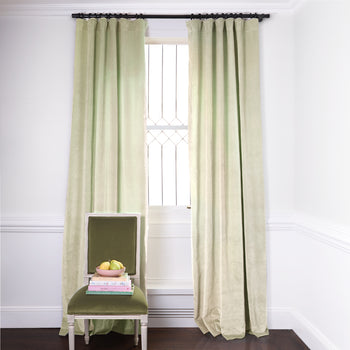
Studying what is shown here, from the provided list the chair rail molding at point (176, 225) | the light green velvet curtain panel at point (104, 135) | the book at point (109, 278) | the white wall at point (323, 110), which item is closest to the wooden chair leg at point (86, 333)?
the light green velvet curtain panel at point (104, 135)

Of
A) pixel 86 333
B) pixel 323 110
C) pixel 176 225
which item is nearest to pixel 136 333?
pixel 86 333

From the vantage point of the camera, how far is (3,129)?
2996 millimetres

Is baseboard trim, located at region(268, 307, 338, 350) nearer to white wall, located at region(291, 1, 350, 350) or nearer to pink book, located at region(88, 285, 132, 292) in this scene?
white wall, located at region(291, 1, 350, 350)

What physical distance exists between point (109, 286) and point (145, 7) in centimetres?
215

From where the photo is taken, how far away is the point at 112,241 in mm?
2695

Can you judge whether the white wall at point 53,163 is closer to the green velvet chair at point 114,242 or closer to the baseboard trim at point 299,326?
the baseboard trim at point 299,326

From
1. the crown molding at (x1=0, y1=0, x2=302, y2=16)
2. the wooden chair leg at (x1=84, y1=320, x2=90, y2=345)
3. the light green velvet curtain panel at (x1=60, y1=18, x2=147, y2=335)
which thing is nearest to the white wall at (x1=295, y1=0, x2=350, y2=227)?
the crown molding at (x1=0, y1=0, x2=302, y2=16)

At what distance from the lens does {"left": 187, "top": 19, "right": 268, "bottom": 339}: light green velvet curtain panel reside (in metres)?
2.84

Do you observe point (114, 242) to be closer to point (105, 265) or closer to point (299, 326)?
point (105, 265)

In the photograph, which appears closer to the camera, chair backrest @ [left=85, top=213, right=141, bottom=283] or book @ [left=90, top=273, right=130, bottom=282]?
book @ [left=90, top=273, right=130, bottom=282]

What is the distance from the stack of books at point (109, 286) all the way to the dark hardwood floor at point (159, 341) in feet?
1.71

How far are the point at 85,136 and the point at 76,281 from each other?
1.12 metres

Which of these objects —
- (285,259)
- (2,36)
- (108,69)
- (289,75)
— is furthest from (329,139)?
(2,36)

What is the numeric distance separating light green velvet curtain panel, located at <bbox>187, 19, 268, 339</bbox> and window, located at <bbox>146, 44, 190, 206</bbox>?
1.00ft
